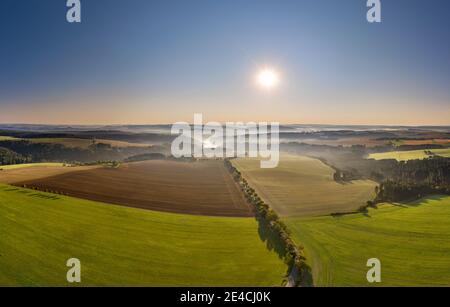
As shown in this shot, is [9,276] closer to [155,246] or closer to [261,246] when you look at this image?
[155,246]

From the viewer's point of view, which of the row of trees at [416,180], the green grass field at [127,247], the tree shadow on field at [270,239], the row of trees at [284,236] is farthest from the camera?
the row of trees at [416,180]

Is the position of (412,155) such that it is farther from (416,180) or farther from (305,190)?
(305,190)

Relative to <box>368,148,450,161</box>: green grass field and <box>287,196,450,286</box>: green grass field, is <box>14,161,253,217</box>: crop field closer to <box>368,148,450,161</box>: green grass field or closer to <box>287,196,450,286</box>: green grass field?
<box>287,196,450,286</box>: green grass field

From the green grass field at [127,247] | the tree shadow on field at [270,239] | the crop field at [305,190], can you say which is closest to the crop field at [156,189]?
the green grass field at [127,247]

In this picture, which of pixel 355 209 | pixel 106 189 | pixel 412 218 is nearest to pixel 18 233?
pixel 106 189

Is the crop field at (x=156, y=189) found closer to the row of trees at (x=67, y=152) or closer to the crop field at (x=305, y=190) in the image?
the crop field at (x=305, y=190)

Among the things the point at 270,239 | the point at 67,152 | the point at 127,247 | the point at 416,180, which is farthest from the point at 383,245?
the point at 67,152

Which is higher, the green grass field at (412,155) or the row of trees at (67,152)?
the row of trees at (67,152)
